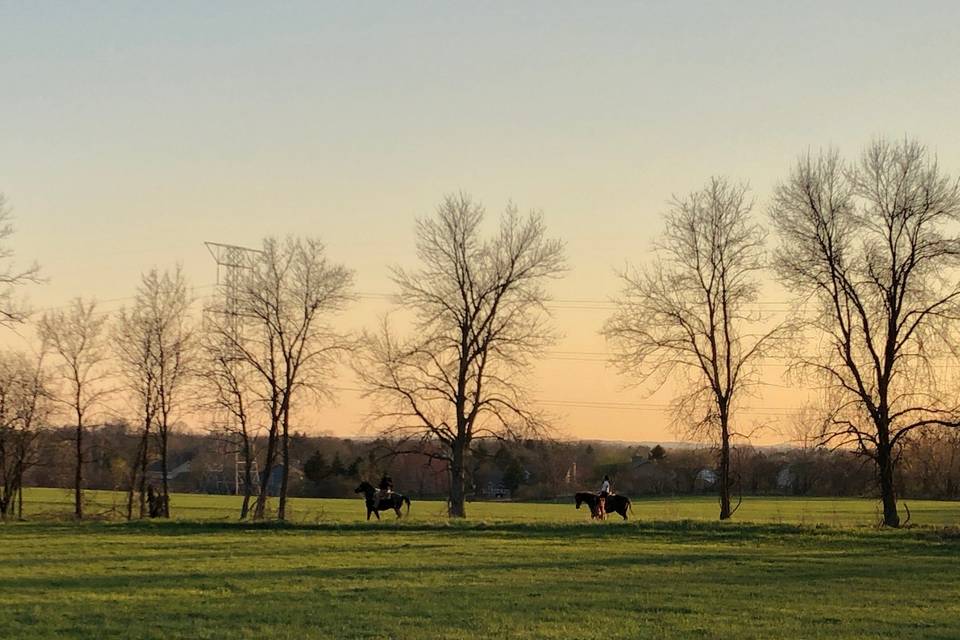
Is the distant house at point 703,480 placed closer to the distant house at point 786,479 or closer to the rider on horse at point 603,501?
the distant house at point 786,479

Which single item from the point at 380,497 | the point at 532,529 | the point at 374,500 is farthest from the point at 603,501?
the point at 374,500

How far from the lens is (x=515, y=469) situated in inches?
3460

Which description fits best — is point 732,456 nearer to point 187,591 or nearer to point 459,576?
point 459,576

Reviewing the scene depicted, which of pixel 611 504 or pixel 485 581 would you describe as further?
pixel 611 504

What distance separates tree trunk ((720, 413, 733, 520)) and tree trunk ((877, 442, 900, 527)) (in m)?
5.75

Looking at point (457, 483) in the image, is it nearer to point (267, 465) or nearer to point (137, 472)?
point (267, 465)

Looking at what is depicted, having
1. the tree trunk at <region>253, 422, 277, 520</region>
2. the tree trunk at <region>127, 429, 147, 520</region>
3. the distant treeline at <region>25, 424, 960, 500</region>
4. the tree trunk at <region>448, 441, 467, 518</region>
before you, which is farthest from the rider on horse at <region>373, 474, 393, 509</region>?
the tree trunk at <region>127, 429, 147, 520</region>

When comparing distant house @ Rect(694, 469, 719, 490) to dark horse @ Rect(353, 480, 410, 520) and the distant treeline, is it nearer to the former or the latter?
the distant treeline

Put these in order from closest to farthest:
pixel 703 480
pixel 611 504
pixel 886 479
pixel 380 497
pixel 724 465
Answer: pixel 886 479 < pixel 724 465 < pixel 611 504 < pixel 380 497 < pixel 703 480

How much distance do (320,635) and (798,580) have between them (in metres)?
11.5

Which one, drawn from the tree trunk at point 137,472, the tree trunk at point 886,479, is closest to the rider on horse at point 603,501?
the tree trunk at point 886,479

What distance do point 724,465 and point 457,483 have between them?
12.3 m

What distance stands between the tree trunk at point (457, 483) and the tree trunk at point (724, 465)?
11.7 metres

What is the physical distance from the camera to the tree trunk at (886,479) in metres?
34.0
